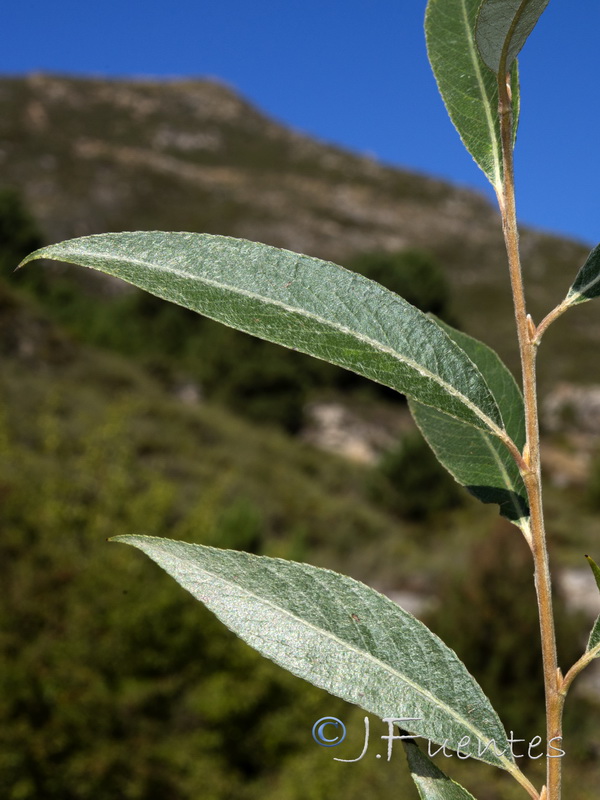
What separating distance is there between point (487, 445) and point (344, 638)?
0.15m

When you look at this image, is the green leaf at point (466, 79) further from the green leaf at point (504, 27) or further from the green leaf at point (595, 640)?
the green leaf at point (595, 640)

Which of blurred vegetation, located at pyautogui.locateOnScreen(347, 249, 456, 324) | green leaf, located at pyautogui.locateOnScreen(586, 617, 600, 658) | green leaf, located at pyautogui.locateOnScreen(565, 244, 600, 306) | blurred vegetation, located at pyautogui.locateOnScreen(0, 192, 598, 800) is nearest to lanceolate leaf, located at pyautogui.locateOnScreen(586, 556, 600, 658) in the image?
green leaf, located at pyautogui.locateOnScreen(586, 617, 600, 658)

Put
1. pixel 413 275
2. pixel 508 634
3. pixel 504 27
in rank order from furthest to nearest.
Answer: pixel 413 275 → pixel 508 634 → pixel 504 27

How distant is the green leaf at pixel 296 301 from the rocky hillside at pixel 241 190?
60.0 feet

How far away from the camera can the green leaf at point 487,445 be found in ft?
1.30

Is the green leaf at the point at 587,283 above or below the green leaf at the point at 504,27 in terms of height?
below

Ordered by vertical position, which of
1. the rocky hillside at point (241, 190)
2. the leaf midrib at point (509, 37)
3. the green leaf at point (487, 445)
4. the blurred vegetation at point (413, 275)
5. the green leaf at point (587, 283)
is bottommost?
the green leaf at point (487, 445)

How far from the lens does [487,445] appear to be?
16.4 inches

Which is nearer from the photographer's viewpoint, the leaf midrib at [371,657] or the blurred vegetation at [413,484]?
the leaf midrib at [371,657]

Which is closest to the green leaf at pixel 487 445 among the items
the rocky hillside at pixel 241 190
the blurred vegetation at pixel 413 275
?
the blurred vegetation at pixel 413 275

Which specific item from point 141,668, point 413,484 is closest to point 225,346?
point 413,484

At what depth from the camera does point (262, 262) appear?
12.6 inches

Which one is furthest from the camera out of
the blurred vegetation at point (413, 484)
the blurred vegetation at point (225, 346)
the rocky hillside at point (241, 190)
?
the rocky hillside at point (241, 190)

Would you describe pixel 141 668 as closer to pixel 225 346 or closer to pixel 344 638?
pixel 344 638
